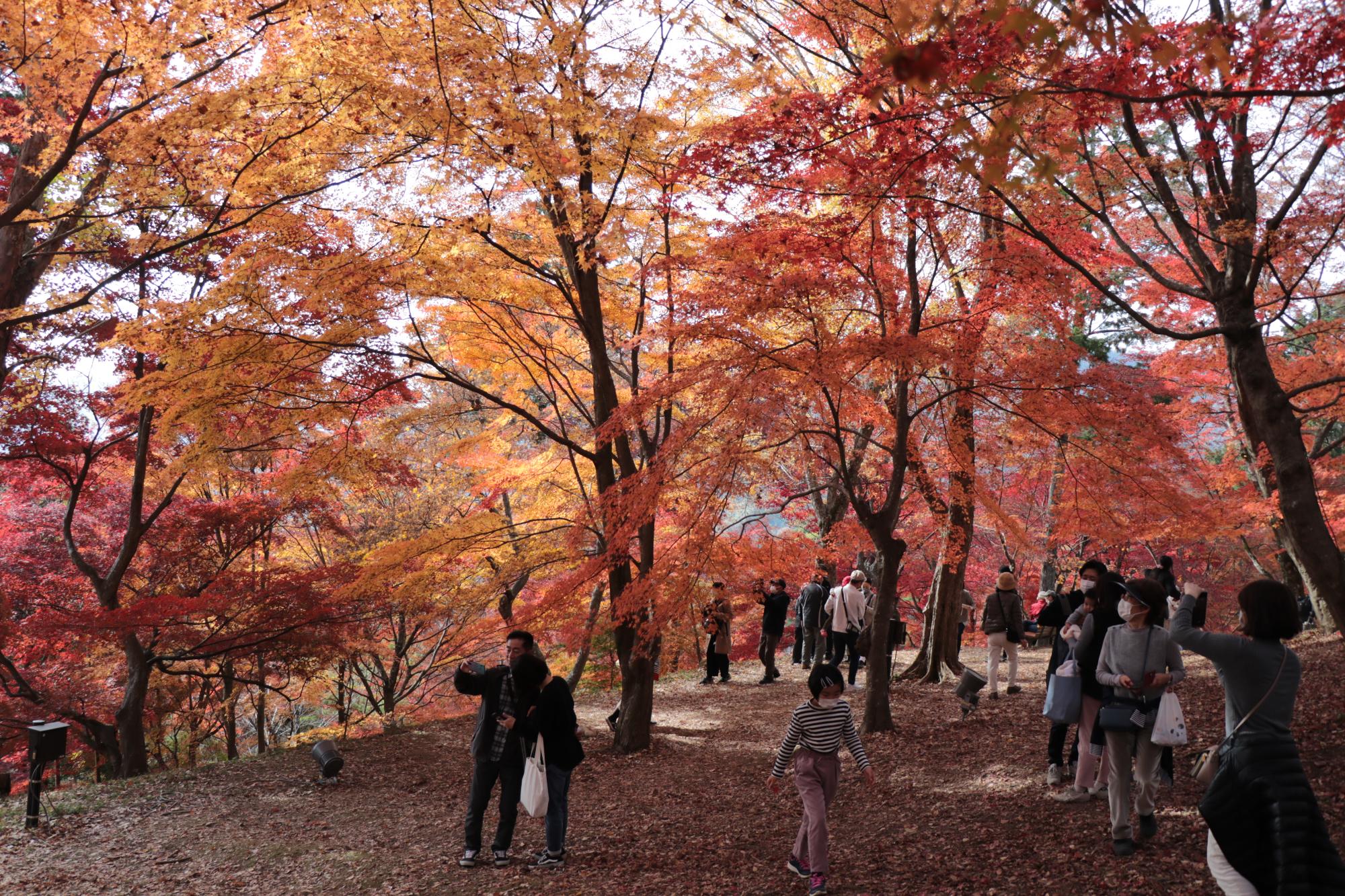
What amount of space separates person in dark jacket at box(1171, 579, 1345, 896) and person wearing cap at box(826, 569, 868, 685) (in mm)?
9210

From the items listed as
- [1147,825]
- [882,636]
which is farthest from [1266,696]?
[882,636]

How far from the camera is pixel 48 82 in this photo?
240 inches

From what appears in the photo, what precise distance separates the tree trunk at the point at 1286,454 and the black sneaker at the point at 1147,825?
80.8 inches

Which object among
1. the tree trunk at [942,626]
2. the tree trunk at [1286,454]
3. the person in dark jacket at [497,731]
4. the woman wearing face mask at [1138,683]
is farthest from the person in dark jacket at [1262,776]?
the tree trunk at [942,626]

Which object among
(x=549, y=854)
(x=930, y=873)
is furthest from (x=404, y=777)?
(x=930, y=873)

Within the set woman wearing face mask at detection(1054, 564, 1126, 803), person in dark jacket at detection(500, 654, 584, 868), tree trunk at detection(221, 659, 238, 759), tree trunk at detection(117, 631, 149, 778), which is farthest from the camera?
tree trunk at detection(221, 659, 238, 759)

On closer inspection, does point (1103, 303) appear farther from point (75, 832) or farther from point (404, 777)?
point (75, 832)

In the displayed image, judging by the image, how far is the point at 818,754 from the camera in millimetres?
5113

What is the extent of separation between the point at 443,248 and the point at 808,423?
4378 millimetres

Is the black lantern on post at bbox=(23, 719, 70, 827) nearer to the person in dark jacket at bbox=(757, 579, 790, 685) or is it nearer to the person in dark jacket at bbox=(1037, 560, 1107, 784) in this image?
the person in dark jacket at bbox=(1037, 560, 1107, 784)

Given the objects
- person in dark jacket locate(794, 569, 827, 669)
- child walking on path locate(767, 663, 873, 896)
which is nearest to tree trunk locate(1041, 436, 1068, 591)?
person in dark jacket locate(794, 569, 827, 669)

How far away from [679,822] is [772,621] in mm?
6977

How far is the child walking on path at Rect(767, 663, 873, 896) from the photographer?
5059mm

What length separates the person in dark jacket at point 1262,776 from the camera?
2967mm
